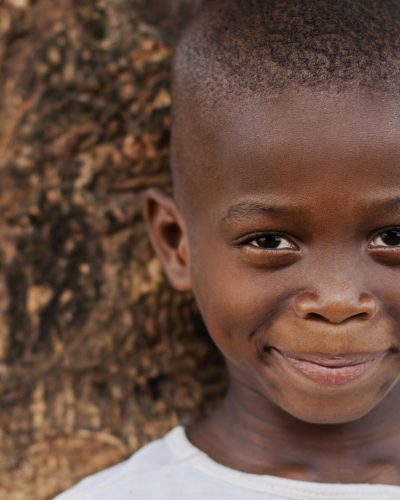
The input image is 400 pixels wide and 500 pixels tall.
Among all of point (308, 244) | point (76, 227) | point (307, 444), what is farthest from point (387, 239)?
point (76, 227)

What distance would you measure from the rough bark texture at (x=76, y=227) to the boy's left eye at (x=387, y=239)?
686 millimetres

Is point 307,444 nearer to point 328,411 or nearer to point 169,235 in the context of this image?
point 328,411

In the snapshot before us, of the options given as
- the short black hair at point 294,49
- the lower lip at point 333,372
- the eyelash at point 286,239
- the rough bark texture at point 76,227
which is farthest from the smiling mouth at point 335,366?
the rough bark texture at point 76,227

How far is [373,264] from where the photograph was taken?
1.40m

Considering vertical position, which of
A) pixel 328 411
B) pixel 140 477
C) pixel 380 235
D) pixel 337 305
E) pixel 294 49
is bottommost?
pixel 140 477

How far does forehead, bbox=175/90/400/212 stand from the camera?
53.9 inches

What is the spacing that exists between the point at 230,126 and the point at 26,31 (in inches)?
27.3

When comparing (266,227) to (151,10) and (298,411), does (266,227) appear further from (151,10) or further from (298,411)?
(151,10)

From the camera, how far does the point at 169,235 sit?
1751 mm

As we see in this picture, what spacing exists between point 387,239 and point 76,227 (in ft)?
2.62

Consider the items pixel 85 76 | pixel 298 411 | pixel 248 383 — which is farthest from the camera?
pixel 85 76

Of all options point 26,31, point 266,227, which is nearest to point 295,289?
point 266,227

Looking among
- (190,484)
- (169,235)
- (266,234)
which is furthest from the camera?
(169,235)

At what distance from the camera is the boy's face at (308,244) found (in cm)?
137
